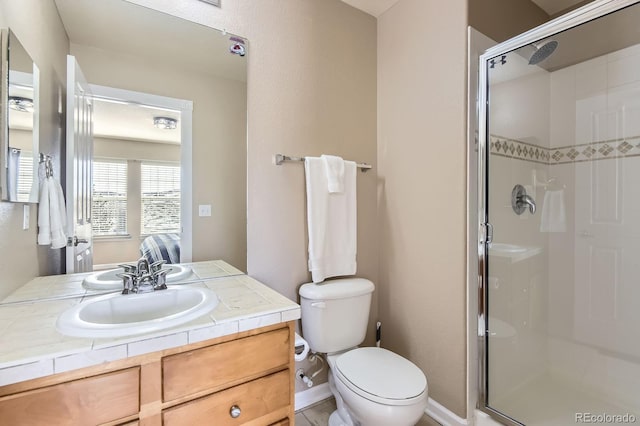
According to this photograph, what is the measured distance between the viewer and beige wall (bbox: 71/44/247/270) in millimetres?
1419

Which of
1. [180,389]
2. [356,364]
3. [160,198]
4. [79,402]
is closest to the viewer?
[79,402]

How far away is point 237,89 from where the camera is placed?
1542mm

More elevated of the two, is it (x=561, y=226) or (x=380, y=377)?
(x=561, y=226)

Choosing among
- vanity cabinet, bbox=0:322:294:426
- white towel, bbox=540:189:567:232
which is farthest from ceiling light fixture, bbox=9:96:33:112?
white towel, bbox=540:189:567:232

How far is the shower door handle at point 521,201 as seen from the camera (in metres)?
1.81

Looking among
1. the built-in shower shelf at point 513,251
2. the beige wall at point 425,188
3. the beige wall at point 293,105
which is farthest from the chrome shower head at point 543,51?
the built-in shower shelf at point 513,251

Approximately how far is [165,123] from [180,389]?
109cm

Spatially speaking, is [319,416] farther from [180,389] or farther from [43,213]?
[43,213]

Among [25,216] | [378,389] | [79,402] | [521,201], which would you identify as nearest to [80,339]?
[79,402]

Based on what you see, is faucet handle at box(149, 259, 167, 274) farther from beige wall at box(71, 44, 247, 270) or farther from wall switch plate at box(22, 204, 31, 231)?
wall switch plate at box(22, 204, 31, 231)

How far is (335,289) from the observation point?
163 cm

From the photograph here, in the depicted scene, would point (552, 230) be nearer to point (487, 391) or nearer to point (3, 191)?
point (487, 391)

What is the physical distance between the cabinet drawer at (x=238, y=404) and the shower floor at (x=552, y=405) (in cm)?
125

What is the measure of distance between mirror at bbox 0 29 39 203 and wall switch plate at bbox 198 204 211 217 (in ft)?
1.92
